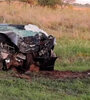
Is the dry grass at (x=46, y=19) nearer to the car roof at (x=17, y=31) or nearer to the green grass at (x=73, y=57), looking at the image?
the green grass at (x=73, y=57)

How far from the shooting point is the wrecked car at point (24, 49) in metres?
9.83

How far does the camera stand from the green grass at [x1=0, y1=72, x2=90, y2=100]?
688 centimetres

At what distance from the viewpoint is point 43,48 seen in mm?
10242

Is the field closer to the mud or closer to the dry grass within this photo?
the dry grass

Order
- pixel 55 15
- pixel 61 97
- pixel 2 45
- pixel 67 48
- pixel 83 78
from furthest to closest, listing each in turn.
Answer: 1. pixel 55 15
2. pixel 67 48
3. pixel 2 45
4. pixel 83 78
5. pixel 61 97

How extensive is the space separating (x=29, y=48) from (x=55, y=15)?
53.4ft

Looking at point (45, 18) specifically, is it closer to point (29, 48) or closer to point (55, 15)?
point (55, 15)

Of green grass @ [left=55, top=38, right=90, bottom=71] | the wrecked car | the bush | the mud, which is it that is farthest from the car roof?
the bush

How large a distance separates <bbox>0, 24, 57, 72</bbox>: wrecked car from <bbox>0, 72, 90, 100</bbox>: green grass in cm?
104

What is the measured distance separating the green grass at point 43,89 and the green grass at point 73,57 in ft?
9.04

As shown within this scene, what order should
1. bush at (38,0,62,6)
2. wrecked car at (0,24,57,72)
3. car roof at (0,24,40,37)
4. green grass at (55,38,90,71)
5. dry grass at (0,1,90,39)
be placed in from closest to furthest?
wrecked car at (0,24,57,72)
car roof at (0,24,40,37)
green grass at (55,38,90,71)
dry grass at (0,1,90,39)
bush at (38,0,62,6)

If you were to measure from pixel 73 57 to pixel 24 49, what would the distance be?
3623 millimetres

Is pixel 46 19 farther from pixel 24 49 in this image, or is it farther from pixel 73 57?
pixel 24 49

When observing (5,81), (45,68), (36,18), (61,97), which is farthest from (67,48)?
(36,18)
